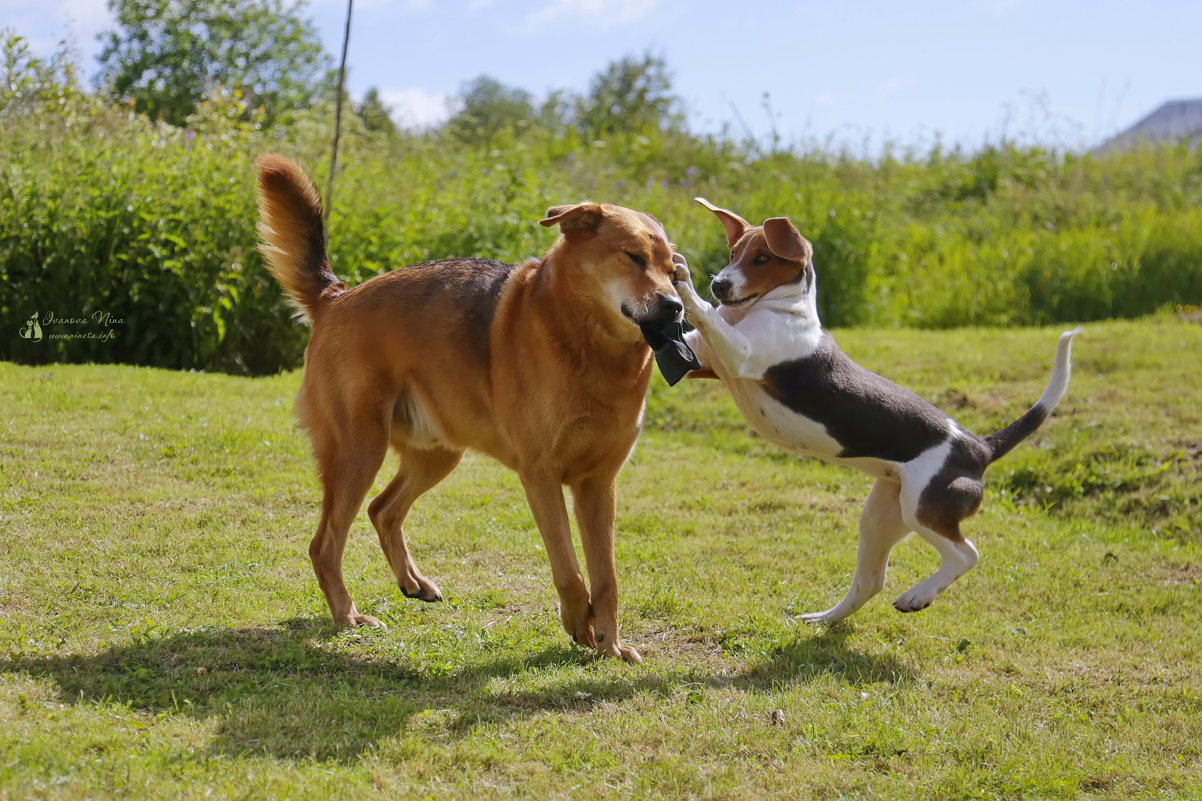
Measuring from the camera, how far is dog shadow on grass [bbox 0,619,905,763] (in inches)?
156

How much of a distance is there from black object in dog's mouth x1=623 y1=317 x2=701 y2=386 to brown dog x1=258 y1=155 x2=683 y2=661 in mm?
49

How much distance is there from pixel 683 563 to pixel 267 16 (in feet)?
69.0

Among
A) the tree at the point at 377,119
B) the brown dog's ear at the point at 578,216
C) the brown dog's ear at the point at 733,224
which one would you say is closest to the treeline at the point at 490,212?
the tree at the point at 377,119

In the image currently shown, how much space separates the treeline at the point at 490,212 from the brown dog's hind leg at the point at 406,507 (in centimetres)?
478

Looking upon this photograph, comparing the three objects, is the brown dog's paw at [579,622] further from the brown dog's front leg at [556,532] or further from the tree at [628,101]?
the tree at [628,101]

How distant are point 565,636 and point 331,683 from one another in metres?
1.16

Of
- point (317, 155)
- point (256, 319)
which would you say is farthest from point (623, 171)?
point (256, 319)

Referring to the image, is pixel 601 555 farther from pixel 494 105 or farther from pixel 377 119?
pixel 494 105

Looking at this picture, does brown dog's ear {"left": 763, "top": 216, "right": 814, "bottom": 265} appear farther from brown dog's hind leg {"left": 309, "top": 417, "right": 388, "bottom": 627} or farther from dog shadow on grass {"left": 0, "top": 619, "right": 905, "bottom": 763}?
brown dog's hind leg {"left": 309, "top": 417, "right": 388, "bottom": 627}

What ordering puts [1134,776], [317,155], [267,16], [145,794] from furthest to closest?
[267,16] < [317,155] < [1134,776] < [145,794]

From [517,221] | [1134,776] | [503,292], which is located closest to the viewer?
[1134,776]

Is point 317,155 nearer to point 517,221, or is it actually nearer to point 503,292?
point 517,221

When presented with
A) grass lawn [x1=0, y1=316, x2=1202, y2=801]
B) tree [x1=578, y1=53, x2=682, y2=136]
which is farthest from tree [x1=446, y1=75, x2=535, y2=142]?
grass lawn [x1=0, y1=316, x2=1202, y2=801]

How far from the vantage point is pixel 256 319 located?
1041 centimetres
